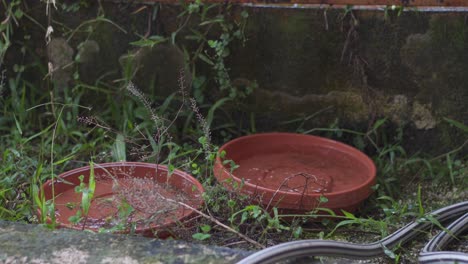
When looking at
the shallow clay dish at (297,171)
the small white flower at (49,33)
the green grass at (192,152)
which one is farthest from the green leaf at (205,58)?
the small white flower at (49,33)

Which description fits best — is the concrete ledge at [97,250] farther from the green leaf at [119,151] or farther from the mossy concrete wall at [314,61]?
the mossy concrete wall at [314,61]

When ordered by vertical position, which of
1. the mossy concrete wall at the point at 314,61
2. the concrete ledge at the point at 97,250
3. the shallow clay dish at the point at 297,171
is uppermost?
the mossy concrete wall at the point at 314,61

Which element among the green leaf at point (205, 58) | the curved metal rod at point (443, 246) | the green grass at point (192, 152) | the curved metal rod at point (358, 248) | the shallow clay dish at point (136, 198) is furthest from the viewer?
the green leaf at point (205, 58)

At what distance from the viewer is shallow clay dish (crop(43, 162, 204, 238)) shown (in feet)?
7.40

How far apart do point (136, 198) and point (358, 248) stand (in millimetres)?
780

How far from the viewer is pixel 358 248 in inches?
78.1

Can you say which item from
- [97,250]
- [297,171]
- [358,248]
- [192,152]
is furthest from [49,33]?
[358,248]

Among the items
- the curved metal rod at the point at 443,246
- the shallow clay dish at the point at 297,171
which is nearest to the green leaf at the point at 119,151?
the shallow clay dish at the point at 297,171

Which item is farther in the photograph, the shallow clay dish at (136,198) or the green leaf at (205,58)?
the green leaf at (205,58)

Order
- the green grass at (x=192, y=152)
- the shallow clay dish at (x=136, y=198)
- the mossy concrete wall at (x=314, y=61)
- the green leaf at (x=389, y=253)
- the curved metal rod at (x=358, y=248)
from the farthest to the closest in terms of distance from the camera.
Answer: the mossy concrete wall at (x=314, y=61) < the green grass at (x=192, y=152) < the shallow clay dish at (x=136, y=198) < the green leaf at (x=389, y=253) < the curved metal rod at (x=358, y=248)

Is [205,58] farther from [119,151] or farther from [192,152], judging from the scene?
[119,151]

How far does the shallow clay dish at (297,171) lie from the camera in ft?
8.34

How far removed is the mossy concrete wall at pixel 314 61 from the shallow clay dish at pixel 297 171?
198 millimetres

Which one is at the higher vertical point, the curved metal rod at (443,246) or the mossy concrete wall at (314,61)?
the mossy concrete wall at (314,61)
